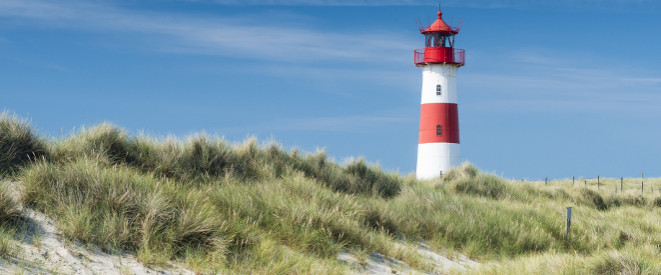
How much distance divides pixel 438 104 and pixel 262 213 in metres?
20.5

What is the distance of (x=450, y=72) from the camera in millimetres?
28375

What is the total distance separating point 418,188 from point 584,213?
532cm

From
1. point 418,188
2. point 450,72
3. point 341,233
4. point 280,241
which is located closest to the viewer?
point 280,241

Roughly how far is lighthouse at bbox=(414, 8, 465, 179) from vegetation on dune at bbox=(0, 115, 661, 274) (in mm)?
11822

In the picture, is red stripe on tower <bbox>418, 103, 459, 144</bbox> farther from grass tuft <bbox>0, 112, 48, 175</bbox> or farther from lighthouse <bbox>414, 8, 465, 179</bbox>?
grass tuft <bbox>0, 112, 48, 175</bbox>

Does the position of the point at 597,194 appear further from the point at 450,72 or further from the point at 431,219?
the point at 431,219

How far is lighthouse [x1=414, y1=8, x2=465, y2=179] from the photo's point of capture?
27.3 m

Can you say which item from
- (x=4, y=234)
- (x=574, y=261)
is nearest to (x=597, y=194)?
(x=574, y=261)

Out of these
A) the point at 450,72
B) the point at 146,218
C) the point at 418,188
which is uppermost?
the point at 450,72

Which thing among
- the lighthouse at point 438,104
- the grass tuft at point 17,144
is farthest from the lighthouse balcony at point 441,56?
the grass tuft at point 17,144

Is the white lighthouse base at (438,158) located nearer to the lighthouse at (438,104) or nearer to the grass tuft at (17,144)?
the lighthouse at (438,104)

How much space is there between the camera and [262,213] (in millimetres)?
8711

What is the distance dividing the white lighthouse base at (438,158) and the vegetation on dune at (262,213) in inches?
458

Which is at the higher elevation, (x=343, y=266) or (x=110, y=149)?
(x=110, y=149)
